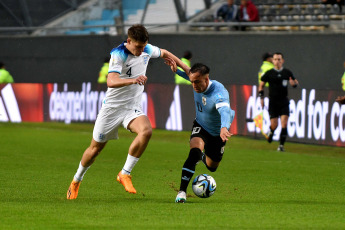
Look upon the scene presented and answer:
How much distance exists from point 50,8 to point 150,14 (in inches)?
177

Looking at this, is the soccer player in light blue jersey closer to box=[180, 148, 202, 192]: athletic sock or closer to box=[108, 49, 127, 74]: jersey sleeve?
box=[180, 148, 202, 192]: athletic sock

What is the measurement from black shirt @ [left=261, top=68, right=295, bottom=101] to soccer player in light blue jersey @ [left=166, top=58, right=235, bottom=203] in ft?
28.5

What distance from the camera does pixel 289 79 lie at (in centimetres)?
1980

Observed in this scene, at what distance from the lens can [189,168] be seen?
10117 mm

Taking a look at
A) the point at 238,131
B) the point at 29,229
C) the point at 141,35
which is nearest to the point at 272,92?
the point at 238,131

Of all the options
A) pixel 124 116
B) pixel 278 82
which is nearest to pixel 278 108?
pixel 278 82

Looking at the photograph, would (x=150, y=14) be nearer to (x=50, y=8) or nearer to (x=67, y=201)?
(x=50, y=8)

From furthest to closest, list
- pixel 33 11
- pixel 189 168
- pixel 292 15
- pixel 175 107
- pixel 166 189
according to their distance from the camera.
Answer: pixel 33 11 → pixel 292 15 → pixel 175 107 → pixel 166 189 → pixel 189 168

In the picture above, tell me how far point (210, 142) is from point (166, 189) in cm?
127

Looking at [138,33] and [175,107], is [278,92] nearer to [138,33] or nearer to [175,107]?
[175,107]

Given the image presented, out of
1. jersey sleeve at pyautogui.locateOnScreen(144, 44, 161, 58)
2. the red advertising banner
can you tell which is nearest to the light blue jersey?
jersey sleeve at pyautogui.locateOnScreen(144, 44, 161, 58)

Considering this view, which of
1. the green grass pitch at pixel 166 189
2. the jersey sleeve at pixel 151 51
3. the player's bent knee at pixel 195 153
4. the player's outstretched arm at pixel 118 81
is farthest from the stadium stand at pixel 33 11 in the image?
the player's bent knee at pixel 195 153

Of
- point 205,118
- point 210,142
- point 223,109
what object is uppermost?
point 223,109

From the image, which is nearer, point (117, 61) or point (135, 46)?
point (135, 46)
